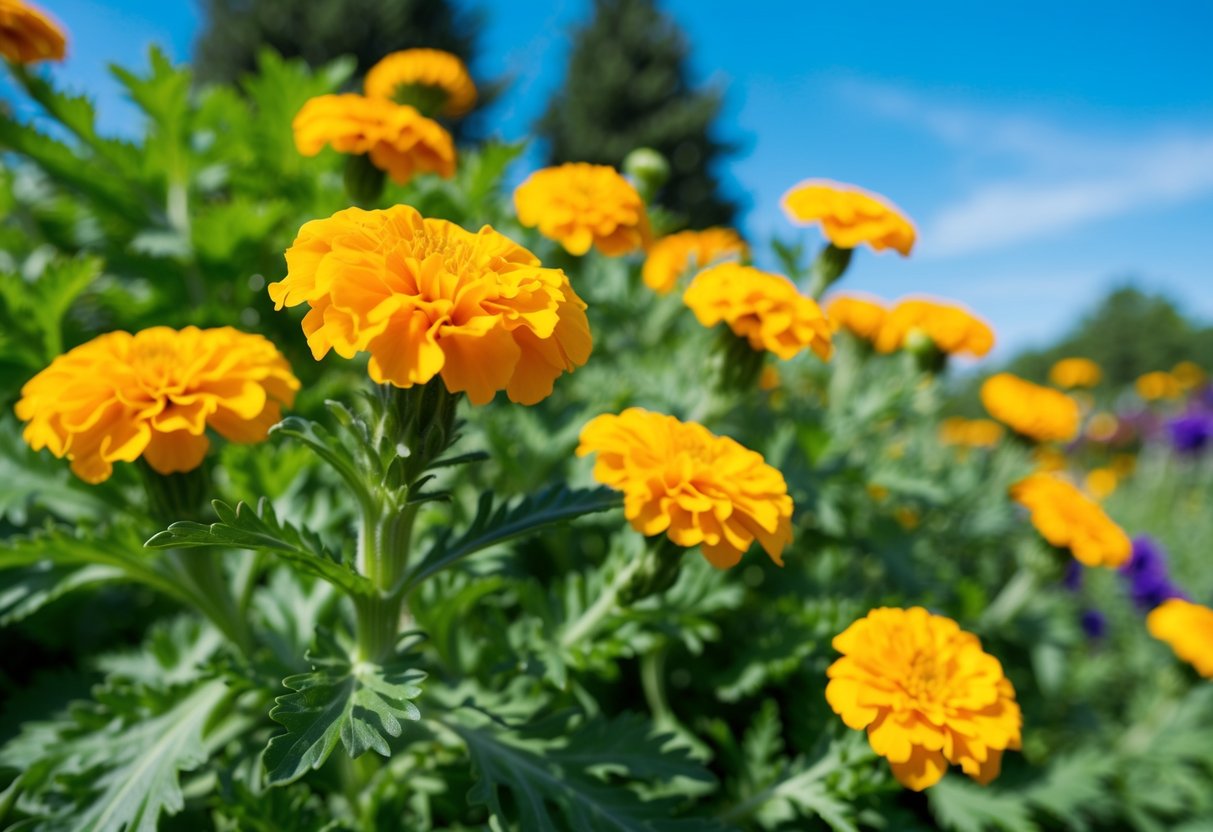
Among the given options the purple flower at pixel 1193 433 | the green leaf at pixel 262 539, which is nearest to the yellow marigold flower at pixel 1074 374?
the purple flower at pixel 1193 433

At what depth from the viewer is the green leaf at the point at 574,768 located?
3.57 ft

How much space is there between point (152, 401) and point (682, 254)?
141cm

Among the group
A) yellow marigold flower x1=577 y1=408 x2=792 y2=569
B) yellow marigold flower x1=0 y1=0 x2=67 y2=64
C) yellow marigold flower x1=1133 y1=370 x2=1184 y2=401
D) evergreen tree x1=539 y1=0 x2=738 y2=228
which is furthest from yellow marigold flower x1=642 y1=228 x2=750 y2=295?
evergreen tree x1=539 y1=0 x2=738 y2=228

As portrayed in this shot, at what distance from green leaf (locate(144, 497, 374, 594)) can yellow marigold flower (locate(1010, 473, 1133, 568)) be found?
1.60 metres

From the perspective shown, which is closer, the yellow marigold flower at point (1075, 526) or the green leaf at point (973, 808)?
the green leaf at point (973, 808)

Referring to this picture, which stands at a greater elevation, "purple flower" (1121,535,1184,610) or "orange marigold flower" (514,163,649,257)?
"orange marigold flower" (514,163,649,257)

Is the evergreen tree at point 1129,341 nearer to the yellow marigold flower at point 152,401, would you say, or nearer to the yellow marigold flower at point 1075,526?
the yellow marigold flower at point 1075,526

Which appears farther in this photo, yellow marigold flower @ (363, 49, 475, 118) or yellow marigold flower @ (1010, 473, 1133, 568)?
yellow marigold flower @ (363, 49, 475, 118)

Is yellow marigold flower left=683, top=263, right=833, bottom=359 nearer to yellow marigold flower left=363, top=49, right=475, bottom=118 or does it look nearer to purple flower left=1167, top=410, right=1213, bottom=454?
yellow marigold flower left=363, top=49, right=475, bottom=118

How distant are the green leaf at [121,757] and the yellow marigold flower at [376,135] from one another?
1.00 meters

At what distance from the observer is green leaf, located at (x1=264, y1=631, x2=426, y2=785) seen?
79cm

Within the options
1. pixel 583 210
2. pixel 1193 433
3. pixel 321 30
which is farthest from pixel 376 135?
pixel 321 30

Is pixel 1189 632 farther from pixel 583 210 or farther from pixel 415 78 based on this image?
pixel 415 78

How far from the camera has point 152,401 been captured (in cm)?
103
